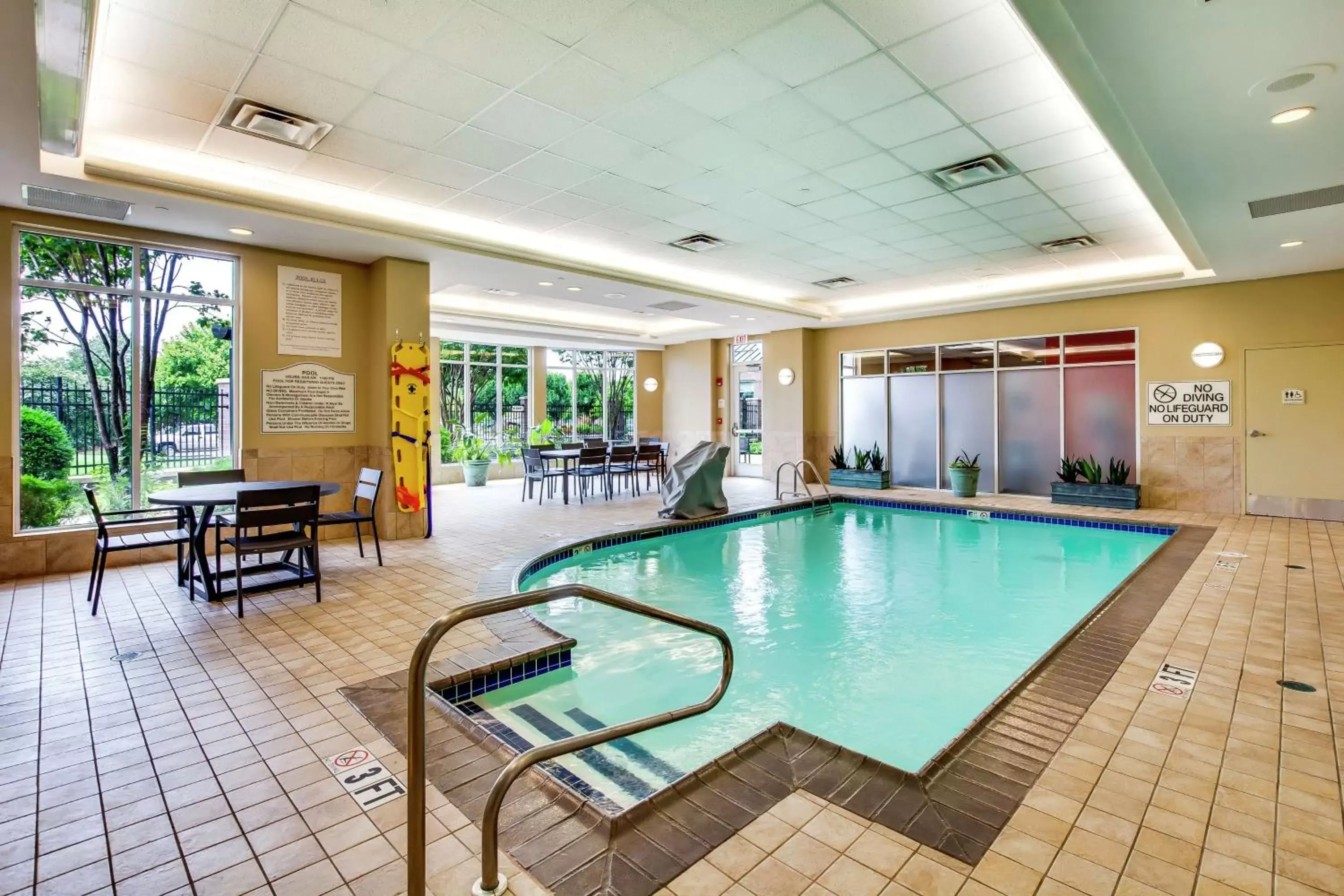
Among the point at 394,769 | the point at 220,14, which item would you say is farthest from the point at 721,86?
the point at 394,769

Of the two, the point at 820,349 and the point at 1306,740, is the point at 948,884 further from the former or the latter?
the point at 820,349

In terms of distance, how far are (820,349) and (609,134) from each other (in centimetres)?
800

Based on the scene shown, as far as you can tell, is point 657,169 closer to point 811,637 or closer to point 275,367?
point 811,637

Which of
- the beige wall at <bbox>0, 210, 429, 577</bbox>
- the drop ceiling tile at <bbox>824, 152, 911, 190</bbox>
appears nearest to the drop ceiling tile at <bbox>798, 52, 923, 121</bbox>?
the drop ceiling tile at <bbox>824, 152, 911, 190</bbox>

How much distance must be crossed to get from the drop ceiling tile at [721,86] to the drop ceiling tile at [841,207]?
1.76 m

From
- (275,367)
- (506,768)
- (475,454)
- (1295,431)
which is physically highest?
(275,367)

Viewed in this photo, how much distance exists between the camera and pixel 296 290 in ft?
20.3

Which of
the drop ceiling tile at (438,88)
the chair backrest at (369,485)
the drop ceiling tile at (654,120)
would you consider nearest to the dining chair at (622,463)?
the chair backrest at (369,485)

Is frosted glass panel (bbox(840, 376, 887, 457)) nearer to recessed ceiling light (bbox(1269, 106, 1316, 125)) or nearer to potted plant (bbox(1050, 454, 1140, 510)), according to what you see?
potted plant (bbox(1050, 454, 1140, 510))

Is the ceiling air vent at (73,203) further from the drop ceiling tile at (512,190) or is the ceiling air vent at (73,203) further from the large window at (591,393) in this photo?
the large window at (591,393)

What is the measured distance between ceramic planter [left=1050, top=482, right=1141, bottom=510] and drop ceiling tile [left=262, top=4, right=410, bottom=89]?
866cm

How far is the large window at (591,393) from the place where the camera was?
13.8m

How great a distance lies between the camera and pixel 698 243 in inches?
262

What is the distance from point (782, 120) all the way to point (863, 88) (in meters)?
0.53
